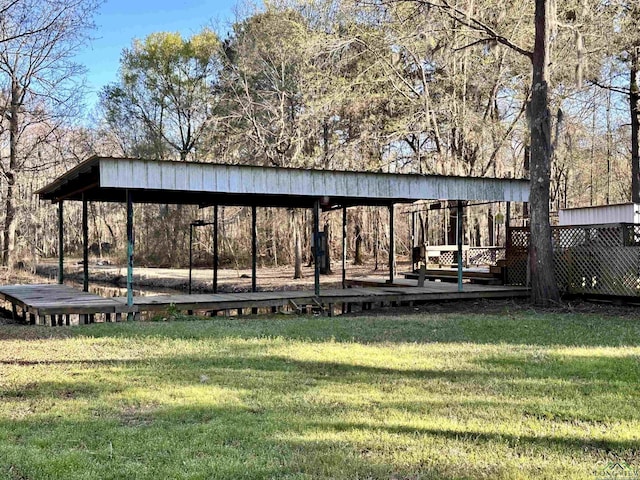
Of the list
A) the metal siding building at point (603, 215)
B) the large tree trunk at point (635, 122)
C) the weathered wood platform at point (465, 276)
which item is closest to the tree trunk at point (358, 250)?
the weathered wood platform at point (465, 276)

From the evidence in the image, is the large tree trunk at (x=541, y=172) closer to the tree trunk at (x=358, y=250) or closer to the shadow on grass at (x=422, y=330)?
the shadow on grass at (x=422, y=330)

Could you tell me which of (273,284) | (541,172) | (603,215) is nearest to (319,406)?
(541,172)

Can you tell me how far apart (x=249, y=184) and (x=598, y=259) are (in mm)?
7755

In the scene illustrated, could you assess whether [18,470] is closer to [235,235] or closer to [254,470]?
[254,470]

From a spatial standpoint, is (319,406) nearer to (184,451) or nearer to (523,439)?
(184,451)

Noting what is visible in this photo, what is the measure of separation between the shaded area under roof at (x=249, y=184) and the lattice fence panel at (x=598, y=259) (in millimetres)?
1561

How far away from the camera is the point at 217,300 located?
11.5 meters

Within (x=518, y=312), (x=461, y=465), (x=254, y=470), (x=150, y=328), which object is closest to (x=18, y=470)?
(x=254, y=470)

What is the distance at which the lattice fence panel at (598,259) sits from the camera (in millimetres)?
11945

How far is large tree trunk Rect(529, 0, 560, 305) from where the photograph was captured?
37.8ft

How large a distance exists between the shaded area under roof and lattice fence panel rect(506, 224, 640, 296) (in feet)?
5.12

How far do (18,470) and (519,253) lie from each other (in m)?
13.6

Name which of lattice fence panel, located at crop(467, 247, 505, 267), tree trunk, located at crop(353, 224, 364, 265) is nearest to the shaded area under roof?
lattice fence panel, located at crop(467, 247, 505, 267)

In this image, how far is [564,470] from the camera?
10.1 feet
